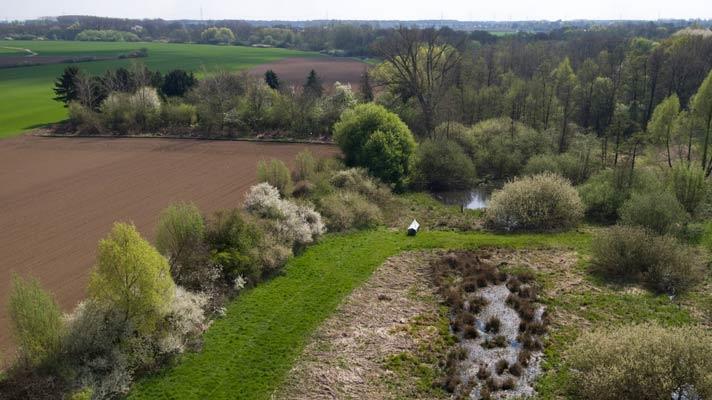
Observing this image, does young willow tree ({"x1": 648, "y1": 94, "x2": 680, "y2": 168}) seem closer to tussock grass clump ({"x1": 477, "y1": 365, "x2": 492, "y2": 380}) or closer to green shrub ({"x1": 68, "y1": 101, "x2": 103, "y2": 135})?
tussock grass clump ({"x1": 477, "y1": 365, "x2": 492, "y2": 380})

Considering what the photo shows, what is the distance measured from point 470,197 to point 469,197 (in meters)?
0.09

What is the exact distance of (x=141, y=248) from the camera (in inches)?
741

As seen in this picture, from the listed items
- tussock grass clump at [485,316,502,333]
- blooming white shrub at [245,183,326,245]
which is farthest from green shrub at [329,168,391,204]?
tussock grass clump at [485,316,502,333]

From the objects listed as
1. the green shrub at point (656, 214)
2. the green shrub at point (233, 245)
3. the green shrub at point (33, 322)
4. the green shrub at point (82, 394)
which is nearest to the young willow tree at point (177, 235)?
the green shrub at point (233, 245)

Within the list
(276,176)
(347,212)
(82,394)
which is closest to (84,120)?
(276,176)

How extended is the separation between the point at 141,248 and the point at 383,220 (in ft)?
67.3

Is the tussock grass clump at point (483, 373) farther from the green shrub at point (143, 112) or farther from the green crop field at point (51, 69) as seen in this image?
the green crop field at point (51, 69)

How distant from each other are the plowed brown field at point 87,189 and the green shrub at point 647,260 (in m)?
25.1

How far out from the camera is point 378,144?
137 feet

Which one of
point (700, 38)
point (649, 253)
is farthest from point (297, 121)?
point (700, 38)

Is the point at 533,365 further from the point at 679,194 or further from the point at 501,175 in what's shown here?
the point at 501,175

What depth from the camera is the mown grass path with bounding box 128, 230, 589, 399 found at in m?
18.8

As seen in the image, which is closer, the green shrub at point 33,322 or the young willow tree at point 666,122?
the green shrub at point 33,322

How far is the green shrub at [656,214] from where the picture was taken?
29.8 metres
